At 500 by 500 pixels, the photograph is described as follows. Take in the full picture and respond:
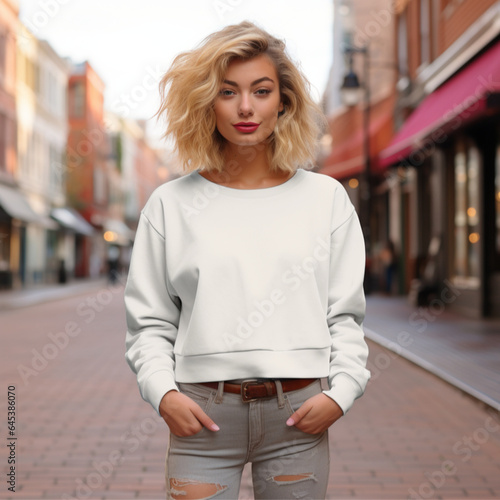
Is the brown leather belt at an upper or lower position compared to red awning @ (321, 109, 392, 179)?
lower

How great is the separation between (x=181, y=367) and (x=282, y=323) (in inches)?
10.6

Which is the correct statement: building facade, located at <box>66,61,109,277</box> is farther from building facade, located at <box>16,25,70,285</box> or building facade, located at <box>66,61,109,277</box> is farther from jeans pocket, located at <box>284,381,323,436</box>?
jeans pocket, located at <box>284,381,323,436</box>

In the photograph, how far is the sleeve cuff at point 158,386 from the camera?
6.06 feet

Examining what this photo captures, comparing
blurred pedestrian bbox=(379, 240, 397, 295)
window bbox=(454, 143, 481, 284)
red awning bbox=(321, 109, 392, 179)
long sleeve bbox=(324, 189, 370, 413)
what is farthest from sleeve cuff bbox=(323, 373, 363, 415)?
blurred pedestrian bbox=(379, 240, 397, 295)

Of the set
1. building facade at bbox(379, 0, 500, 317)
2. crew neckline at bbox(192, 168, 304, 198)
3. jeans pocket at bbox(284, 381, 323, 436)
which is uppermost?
building facade at bbox(379, 0, 500, 317)

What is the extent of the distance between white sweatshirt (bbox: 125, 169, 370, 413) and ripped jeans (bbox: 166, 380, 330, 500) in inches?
2.8

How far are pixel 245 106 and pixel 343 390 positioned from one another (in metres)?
0.73

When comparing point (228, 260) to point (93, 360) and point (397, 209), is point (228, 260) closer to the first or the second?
point (93, 360)
